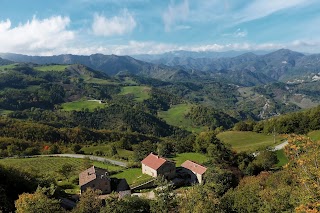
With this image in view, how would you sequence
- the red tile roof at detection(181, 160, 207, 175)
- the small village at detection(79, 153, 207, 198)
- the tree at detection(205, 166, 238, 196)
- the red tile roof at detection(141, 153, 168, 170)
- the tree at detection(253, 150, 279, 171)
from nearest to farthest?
the small village at detection(79, 153, 207, 198) → the tree at detection(205, 166, 238, 196) → the red tile roof at detection(181, 160, 207, 175) → the red tile roof at detection(141, 153, 168, 170) → the tree at detection(253, 150, 279, 171)

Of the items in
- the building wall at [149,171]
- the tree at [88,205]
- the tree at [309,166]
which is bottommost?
the building wall at [149,171]

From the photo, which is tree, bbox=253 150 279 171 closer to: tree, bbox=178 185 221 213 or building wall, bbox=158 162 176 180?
building wall, bbox=158 162 176 180

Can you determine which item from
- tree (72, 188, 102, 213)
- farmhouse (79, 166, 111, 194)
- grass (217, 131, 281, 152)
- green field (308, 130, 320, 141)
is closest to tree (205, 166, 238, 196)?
farmhouse (79, 166, 111, 194)

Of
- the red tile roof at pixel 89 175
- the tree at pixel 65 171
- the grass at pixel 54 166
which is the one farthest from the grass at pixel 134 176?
the tree at pixel 65 171

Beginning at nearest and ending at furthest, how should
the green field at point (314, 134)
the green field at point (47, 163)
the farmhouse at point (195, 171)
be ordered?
the farmhouse at point (195, 171) → the green field at point (47, 163) → the green field at point (314, 134)

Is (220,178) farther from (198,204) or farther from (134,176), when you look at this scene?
(198,204)

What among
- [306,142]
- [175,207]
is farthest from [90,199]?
[306,142]

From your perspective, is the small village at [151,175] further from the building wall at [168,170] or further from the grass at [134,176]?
the grass at [134,176]

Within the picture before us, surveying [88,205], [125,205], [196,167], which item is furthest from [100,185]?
[125,205]

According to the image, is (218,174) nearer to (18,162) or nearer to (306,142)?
(306,142)
